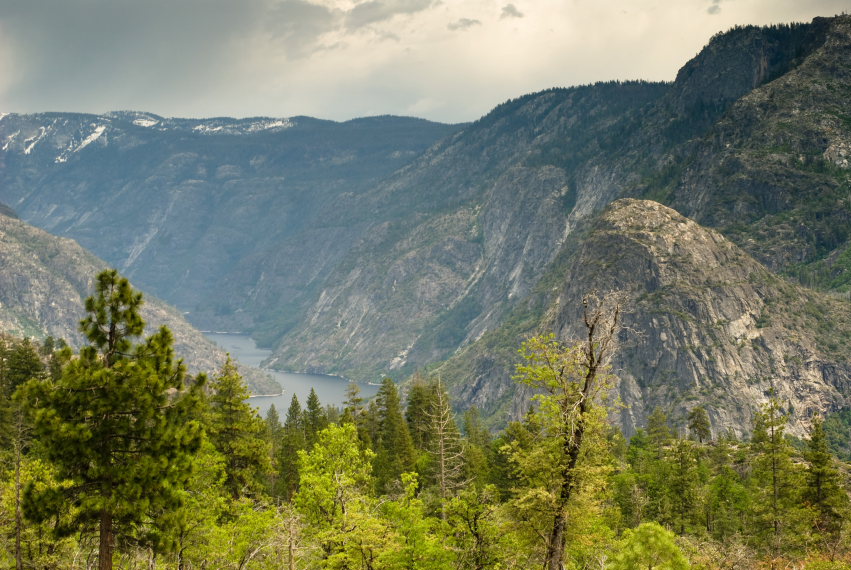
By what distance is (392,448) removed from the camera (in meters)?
96.1

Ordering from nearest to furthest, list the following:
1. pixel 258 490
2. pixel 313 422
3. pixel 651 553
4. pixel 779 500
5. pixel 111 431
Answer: pixel 111 431 → pixel 651 553 → pixel 258 490 → pixel 779 500 → pixel 313 422

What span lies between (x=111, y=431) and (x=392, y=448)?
68811 millimetres

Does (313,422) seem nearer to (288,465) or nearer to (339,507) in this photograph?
(288,465)

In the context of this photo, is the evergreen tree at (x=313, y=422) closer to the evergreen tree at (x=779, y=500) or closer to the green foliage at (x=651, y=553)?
the evergreen tree at (x=779, y=500)

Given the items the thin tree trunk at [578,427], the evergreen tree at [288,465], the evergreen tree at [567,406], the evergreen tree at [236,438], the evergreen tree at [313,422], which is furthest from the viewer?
the evergreen tree at [313,422]

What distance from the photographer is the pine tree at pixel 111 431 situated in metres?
28.4

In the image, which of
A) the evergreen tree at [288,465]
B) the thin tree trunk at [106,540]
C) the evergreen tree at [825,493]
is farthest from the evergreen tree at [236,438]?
the evergreen tree at [825,493]

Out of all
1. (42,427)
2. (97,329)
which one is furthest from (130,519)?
(97,329)

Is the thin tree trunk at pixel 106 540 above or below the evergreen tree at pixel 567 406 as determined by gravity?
below

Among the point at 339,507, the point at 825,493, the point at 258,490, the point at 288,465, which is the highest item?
the point at 339,507

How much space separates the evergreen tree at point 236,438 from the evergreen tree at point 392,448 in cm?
2659

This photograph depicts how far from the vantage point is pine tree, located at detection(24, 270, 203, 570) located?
28.4 metres

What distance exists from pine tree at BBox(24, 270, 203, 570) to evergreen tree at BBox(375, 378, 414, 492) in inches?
1992

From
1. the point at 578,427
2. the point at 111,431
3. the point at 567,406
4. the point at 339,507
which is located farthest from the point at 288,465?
the point at 111,431
